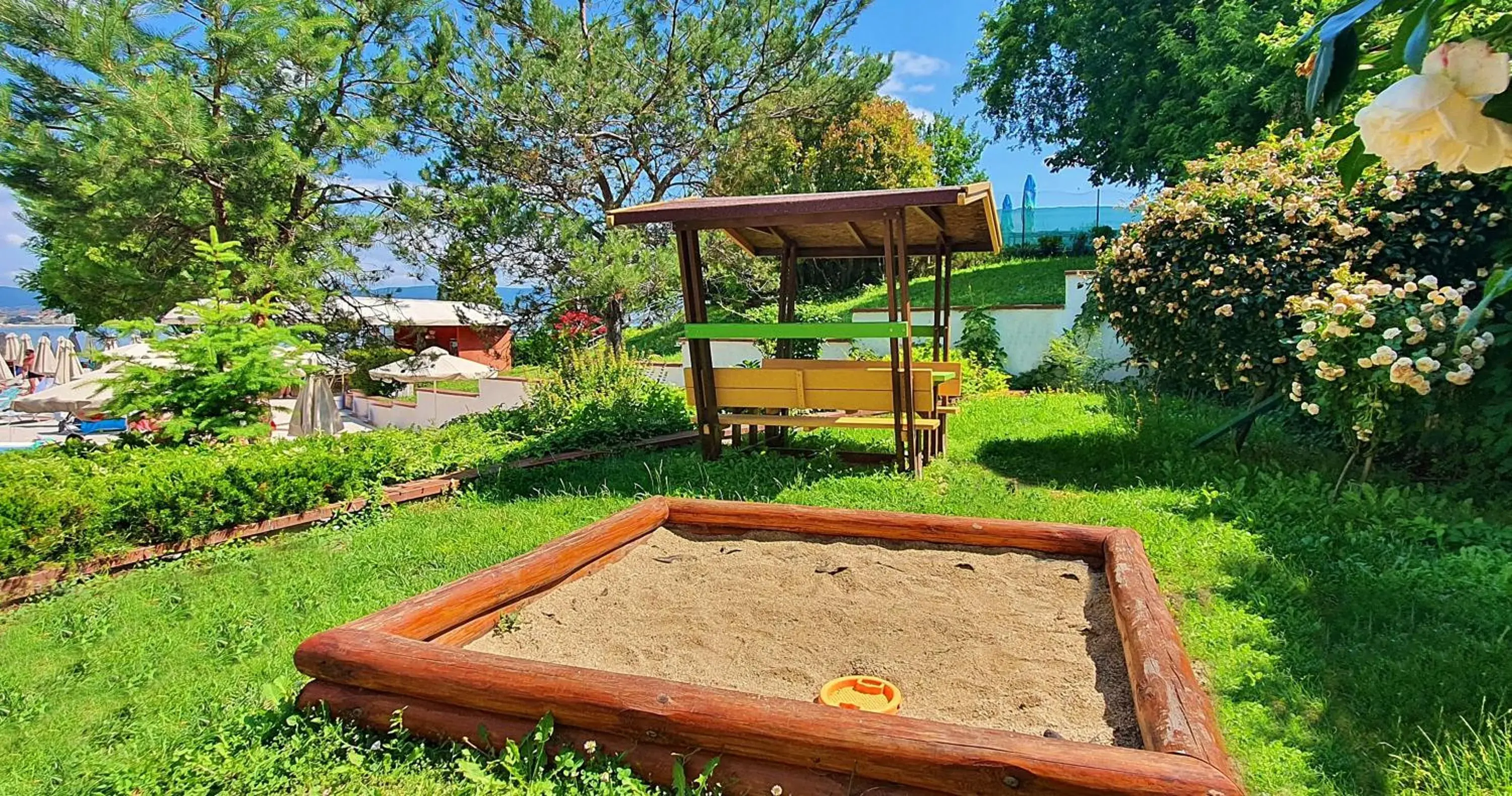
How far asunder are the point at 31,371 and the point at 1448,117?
29566mm

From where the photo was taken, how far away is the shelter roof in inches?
Answer: 216

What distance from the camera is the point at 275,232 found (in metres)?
11.3

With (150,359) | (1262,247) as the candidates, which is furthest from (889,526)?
(150,359)

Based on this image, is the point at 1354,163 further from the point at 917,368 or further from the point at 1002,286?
the point at 1002,286

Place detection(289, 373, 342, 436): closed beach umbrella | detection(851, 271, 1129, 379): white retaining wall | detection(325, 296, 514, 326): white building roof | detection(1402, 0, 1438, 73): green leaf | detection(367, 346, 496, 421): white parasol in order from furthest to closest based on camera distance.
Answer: detection(367, 346, 496, 421): white parasol, detection(325, 296, 514, 326): white building roof, detection(851, 271, 1129, 379): white retaining wall, detection(289, 373, 342, 436): closed beach umbrella, detection(1402, 0, 1438, 73): green leaf

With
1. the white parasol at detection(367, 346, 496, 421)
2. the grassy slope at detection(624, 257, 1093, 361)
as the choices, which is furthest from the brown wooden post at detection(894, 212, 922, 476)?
the white parasol at detection(367, 346, 496, 421)

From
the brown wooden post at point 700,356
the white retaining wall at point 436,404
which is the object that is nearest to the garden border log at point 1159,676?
the brown wooden post at point 700,356

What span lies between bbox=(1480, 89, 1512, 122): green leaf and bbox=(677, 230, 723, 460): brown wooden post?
19.5ft

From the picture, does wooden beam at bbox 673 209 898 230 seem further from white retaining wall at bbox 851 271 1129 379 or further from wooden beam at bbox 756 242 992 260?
white retaining wall at bbox 851 271 1129 379

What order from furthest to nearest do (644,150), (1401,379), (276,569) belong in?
(644,150) < (276,569) < (1401,379)

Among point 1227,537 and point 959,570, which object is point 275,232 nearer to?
point 959,570

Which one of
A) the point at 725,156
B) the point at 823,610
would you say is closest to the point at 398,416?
the point at 725,156

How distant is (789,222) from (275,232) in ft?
28.9

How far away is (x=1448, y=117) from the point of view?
648mm
